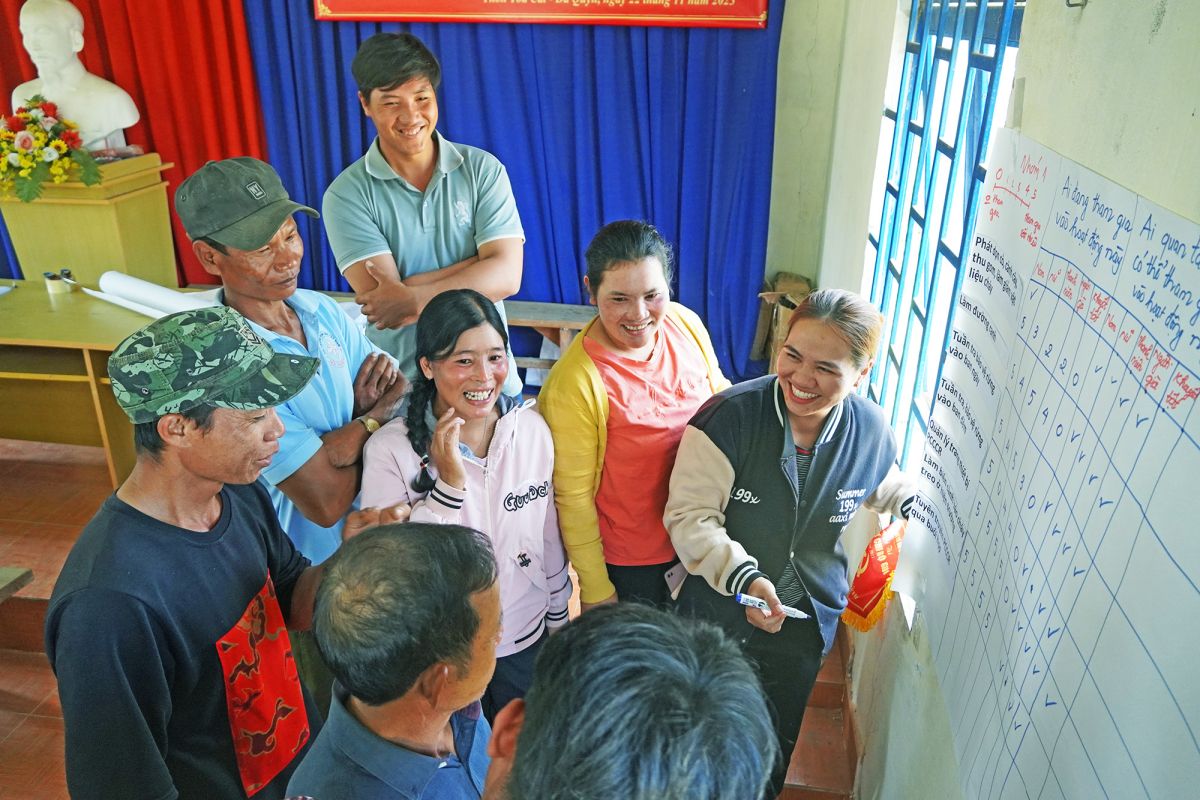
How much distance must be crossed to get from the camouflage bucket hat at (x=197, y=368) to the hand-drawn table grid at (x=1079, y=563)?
3.81ft

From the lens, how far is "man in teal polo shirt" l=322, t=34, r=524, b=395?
7.28 feet

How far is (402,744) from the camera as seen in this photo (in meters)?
1.10

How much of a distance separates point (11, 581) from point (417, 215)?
1.68 metres

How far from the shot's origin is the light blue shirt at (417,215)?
228cm

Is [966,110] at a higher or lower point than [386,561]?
higher

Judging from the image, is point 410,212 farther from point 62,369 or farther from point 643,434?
point 62,369

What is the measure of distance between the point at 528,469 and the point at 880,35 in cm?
242

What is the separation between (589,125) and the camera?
4434 millimetres

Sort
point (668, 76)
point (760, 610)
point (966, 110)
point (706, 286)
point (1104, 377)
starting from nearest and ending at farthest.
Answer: point (1104, 377)
point (760, 610)
point (966, 110)
point (668, 76)
point (706, 286)

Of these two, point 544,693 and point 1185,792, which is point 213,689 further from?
point 1185,792

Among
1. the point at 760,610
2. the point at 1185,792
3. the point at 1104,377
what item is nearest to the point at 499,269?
the point at 760,610

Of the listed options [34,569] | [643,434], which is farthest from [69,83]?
[643,434]

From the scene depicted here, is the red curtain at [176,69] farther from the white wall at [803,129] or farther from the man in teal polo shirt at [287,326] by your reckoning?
the man in teal polo shirt at [287,326]

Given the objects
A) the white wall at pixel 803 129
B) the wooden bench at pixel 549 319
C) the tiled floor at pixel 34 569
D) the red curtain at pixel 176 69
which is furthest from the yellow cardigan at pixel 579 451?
the red curtain at pixel 176 69
